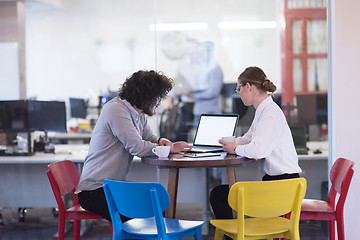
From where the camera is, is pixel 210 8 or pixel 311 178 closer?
pixel 311 178

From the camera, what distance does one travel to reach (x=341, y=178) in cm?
330

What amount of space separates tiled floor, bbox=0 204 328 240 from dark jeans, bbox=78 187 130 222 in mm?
1460

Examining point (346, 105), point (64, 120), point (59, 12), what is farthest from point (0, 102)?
point (59, 12)

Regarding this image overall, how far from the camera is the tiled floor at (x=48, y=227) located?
462 centimetres

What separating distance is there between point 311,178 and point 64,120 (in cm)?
228

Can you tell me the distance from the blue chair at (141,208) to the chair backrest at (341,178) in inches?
37.0

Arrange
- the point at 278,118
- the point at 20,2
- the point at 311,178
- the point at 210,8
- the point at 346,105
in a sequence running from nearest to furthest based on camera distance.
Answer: the point at 278,118 < the point at 346,105 < the point at 311,178 < the point at 20,2 < the point at 210,8

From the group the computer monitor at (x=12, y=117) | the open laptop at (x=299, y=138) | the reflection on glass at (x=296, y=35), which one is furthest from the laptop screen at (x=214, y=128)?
the reflection on glass at (x=296, y=35)

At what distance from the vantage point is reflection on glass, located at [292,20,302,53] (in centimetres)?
700

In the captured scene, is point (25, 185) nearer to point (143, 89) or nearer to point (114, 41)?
point (143, 89)

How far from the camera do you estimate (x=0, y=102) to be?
5012 mm

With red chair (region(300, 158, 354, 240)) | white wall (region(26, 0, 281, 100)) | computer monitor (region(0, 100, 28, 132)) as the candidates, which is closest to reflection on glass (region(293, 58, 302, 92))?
white wall (region(26, 0, 281, 100))

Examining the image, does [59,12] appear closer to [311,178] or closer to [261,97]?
[311,178]

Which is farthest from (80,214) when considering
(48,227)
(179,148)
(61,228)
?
(48,227)
